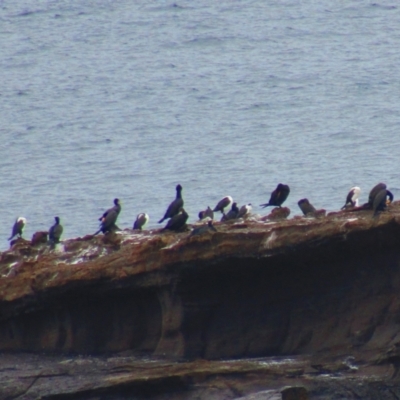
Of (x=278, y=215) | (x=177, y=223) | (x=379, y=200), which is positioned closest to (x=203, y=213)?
(x=278, y=215)

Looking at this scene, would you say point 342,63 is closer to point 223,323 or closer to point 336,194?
point 336,194

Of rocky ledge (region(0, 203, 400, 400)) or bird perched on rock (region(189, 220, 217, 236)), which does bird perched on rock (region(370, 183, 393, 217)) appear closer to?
rocky ledge (region(0, 203, 400, 400))

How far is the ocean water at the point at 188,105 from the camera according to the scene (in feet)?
Result: 192

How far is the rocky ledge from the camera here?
805 inches

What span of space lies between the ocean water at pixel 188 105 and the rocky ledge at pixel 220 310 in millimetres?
27703

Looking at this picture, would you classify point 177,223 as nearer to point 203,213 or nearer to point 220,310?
point 220,310

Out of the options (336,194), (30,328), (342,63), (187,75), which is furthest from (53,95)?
(30,328)

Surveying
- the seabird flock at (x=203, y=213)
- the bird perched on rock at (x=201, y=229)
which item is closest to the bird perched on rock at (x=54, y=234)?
the seabird flock at (x=203, y=213)

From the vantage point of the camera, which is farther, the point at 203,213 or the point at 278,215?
the point at 203,213

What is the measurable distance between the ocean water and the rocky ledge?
2770 cm

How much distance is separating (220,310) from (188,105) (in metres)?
50.0

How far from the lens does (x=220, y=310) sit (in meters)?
21.8

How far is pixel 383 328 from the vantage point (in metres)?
21.0

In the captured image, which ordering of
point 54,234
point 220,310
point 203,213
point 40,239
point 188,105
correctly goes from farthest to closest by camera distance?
1. point 188,105
2. point 203,213
3. point 40,239
4. point 54,234
5. point 220,310
